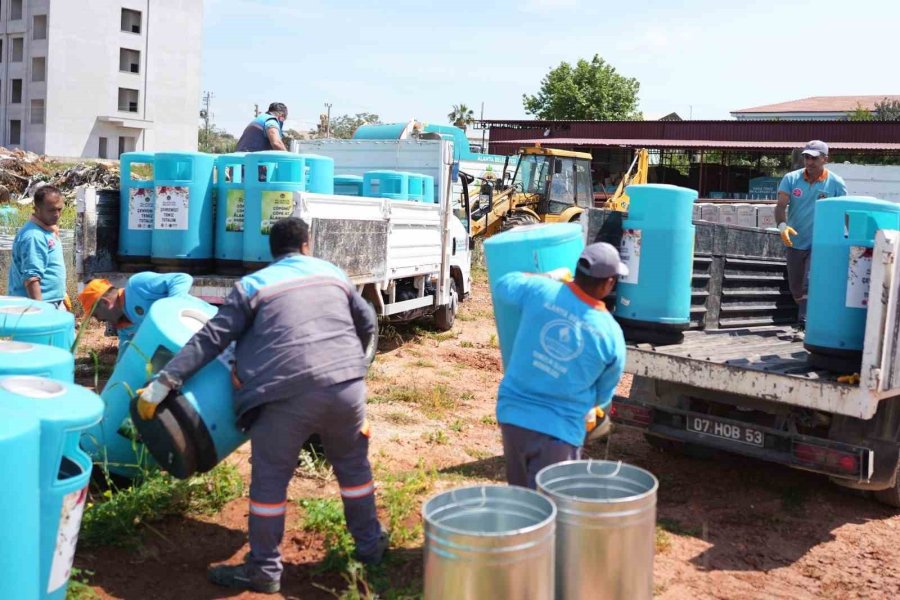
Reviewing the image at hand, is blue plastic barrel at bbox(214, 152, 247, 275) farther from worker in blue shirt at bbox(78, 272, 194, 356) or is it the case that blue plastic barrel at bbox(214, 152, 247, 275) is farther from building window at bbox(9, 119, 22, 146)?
building window at bbox(9, 119, 22, 146)

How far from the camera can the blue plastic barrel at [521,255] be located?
13.8 ft

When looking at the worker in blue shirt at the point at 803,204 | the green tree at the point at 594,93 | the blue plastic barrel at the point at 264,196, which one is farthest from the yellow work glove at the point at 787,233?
the green tree at the point at 594,93

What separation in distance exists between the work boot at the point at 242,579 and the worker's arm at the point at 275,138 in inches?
194

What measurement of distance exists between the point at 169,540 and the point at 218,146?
76537mm

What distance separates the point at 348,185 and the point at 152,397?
593 cm

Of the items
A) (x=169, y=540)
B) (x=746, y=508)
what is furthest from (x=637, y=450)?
(x=169, y=540)

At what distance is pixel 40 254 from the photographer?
6.07 m

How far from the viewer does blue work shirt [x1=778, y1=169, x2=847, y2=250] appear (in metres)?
6.95

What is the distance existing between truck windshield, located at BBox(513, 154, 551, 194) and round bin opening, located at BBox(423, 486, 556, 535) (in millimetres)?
16375

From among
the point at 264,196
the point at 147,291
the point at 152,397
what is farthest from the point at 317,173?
the point at 152,397

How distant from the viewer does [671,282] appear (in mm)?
5367

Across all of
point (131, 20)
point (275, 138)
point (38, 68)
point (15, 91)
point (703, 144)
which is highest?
point (131, 20)

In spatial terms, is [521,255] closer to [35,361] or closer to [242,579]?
[242,579]

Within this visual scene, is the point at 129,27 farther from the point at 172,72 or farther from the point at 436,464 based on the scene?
the point at 436,464
